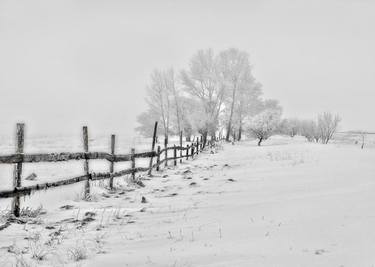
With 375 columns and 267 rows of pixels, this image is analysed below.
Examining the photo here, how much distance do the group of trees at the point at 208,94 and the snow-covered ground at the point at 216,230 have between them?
1149 inches

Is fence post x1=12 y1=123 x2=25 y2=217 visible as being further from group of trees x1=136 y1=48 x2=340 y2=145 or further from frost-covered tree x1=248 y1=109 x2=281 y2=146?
frost-covered tree x1=248 y1=109 x2=281 y2=146

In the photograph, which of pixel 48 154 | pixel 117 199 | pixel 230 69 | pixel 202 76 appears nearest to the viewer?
pixel 48 154

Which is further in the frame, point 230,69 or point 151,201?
point 230,69

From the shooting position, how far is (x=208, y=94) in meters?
39.8

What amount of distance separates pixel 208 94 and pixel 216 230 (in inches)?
1400

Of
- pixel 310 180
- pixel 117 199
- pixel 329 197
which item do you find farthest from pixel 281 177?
pixel 117 199

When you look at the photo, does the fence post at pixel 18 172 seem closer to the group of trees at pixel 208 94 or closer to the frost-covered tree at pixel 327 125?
the group of trees at pixel 208 94

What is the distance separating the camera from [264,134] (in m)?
44.7

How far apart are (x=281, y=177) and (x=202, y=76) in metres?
30.4

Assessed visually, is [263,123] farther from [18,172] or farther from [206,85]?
[18,172]

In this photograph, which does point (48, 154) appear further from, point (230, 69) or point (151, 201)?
point (230, 69)

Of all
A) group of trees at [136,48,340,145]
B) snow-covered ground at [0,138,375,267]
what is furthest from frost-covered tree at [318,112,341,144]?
snow-covered ground at [0,138,375,267]

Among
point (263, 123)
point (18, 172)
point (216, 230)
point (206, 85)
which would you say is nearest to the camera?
point (216, 230)

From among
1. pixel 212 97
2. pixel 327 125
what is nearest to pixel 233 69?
pixel 212 97
